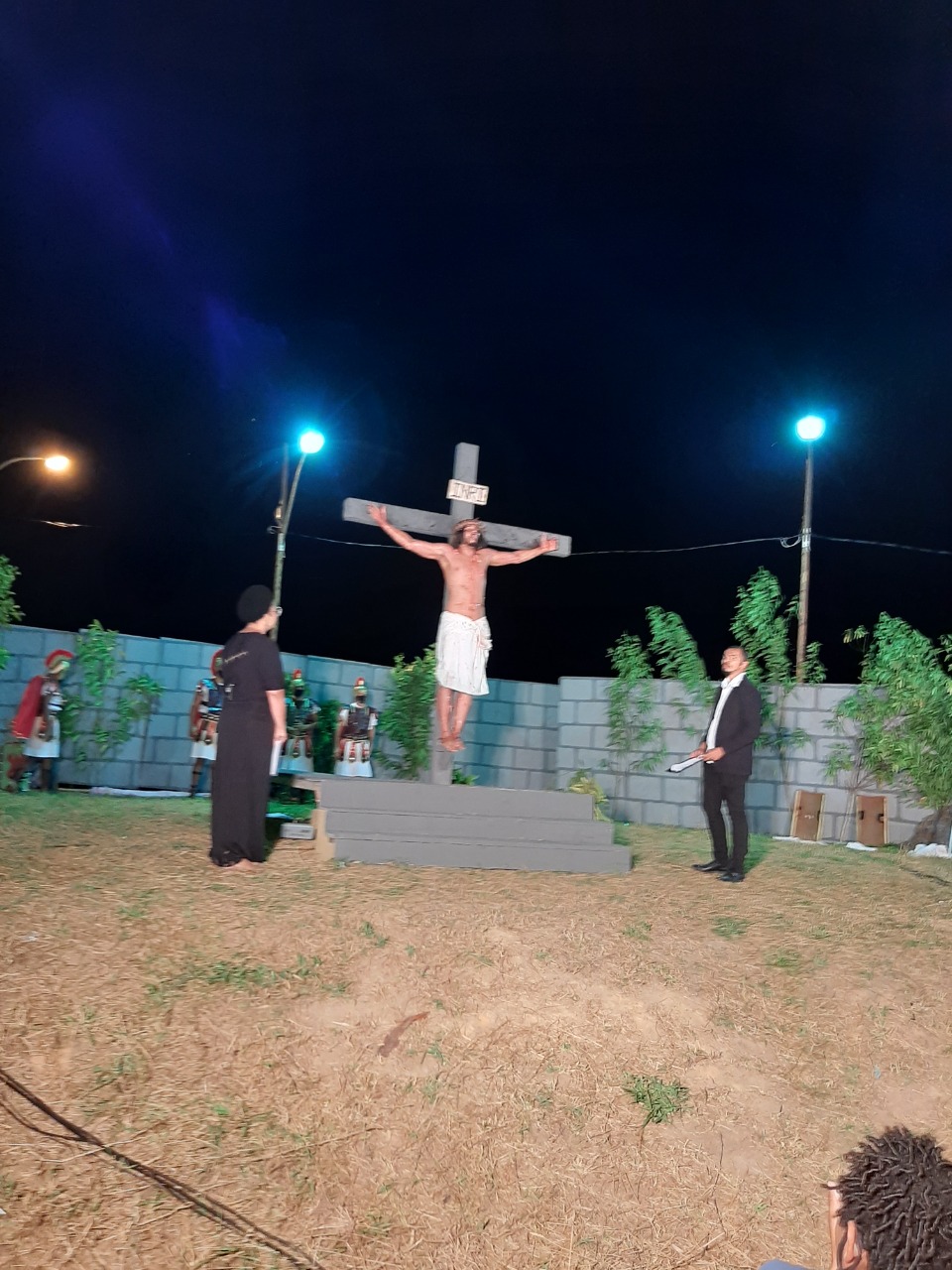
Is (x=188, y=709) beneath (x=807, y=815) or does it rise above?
above

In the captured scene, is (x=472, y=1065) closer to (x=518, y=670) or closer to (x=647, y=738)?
(x=647, y=738)

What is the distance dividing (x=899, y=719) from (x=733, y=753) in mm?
5025

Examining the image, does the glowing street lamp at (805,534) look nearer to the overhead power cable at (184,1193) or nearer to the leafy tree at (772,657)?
the leafy tree at (772,657)

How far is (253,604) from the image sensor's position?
6.65m

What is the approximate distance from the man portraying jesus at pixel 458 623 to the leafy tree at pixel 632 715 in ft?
16.7

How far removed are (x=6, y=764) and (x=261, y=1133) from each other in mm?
8831

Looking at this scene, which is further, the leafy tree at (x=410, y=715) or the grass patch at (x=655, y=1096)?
the leafy tree at (x=410, y=715)

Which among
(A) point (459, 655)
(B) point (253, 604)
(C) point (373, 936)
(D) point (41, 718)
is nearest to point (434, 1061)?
(C) point (373, 936)

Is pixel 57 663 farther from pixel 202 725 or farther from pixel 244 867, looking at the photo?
pixel 244 867

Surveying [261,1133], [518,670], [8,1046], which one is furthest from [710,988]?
[518,670]

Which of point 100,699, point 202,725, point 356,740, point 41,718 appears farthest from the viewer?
point 356,740

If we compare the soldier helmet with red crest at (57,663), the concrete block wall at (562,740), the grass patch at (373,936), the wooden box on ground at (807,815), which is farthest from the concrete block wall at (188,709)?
the grass patch at (373,936)

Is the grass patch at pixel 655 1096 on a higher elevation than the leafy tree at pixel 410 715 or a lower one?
lower

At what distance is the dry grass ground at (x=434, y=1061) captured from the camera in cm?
369
